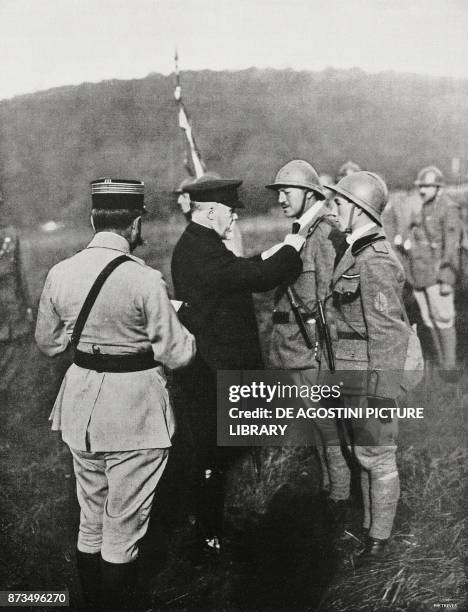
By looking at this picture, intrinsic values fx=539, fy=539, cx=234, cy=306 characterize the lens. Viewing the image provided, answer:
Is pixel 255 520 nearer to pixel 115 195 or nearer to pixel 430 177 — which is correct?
pixel 115 195

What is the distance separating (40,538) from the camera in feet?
11.5

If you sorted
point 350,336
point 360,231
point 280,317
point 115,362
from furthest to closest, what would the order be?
point 280,317 < point 350,336 < point 360,231 < point 115,362

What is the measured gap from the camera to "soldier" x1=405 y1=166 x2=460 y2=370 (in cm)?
478

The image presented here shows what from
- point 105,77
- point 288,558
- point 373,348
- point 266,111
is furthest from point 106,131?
point 288,558

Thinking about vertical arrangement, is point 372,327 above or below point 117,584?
above

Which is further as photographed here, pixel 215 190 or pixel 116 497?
pixel 215 190

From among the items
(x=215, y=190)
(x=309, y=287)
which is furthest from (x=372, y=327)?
(x=215, y=190)

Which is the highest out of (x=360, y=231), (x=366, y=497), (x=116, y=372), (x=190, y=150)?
(x=190, y=150)

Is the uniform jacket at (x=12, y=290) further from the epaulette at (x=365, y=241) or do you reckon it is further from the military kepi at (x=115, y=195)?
the epaulette at (x=365, y=241)

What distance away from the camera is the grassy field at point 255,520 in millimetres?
3133

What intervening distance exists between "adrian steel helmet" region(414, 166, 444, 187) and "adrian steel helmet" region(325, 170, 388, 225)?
5.81 ft

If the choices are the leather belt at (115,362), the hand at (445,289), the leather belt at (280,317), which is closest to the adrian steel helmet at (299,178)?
the leather belt at (280,317)

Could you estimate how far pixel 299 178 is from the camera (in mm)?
3566

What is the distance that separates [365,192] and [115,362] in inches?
69.5
